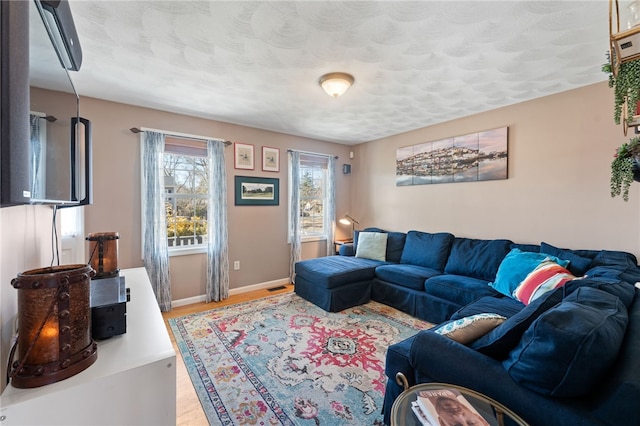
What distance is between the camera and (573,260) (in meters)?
2.47

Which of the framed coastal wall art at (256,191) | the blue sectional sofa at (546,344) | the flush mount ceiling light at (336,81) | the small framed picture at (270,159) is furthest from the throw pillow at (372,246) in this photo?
the flush mount ceiling light at (336,81)

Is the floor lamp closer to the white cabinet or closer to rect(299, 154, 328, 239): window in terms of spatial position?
Result: rect(299, 154, 328, 239): window

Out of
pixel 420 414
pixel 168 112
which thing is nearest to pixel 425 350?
pixel 420 414

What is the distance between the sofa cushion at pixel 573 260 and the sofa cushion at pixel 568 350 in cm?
165

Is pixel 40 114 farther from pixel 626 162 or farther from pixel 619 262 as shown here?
pixel 619 262

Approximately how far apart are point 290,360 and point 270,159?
2.93 m

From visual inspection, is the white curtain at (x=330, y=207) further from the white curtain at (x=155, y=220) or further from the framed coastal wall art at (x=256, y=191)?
the white curtain at (x=155, y=220)

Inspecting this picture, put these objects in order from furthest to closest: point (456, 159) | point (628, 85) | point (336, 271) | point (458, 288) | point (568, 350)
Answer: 1. point (456, 159)
2. point (336, 271)
3. point (458, 288)
4. point (628, 85)
5. point (568, 350)

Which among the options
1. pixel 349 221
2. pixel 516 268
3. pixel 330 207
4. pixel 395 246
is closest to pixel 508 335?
pixel 516 268

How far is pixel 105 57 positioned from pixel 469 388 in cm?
330

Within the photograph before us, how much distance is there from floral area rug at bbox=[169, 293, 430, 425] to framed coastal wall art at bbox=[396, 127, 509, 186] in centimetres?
202

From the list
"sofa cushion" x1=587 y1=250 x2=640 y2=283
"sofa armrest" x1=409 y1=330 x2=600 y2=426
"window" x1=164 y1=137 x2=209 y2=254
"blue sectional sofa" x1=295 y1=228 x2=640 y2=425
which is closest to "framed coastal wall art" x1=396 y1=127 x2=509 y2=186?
"blue sectional sofa" x1=295 y1=228 x2=640 y2=425

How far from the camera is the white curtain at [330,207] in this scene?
4914 mm

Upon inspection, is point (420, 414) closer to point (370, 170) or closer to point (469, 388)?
point (469, 388)
